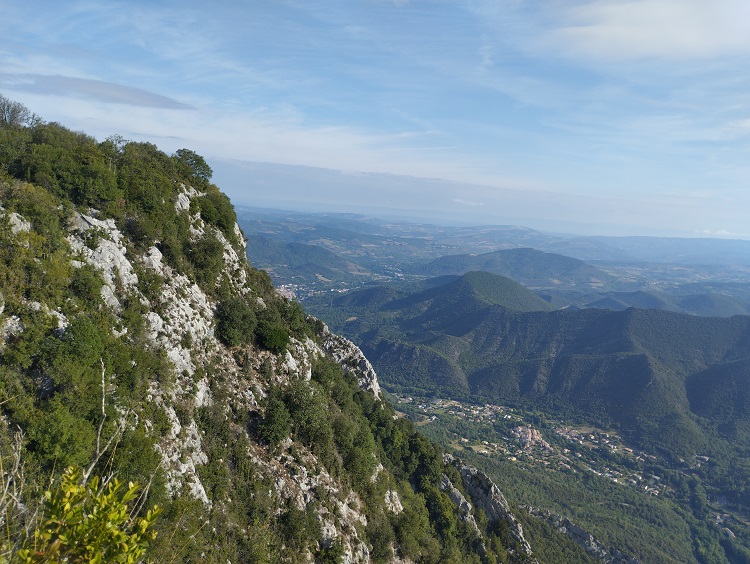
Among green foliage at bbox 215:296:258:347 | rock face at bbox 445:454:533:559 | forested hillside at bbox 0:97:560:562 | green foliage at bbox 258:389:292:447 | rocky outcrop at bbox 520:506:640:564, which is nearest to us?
forested hillside at bbox 0:97:560:562

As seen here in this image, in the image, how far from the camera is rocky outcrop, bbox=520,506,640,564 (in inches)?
2571

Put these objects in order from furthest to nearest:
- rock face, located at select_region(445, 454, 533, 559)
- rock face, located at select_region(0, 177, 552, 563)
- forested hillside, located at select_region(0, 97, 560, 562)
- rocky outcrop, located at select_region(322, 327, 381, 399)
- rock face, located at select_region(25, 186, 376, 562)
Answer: rocky outcrop, located at select_region(322, 327, 381, 399) < rock face, located at select_region(445, 454, 533, 559) < rock face, located at select_region(25, 186, 376, 562) < rock face, located at select_region(0, 177, 552, 563) < forested hillside, located at select_region(0, 97, 560, 562)

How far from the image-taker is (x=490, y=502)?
153 ft

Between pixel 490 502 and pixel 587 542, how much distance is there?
33200 mm

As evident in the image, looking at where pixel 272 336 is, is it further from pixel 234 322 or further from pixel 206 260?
pixel 206 260

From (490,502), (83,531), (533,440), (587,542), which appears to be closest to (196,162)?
(83,531)

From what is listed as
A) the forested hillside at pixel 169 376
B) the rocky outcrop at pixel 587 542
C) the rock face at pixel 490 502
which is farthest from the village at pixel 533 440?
the forested hillside at pixel 169 376

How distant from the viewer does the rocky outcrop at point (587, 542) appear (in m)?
65.3

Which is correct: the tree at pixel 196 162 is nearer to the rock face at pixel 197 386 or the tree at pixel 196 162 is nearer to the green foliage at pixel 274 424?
the rock face at pixel 197 386

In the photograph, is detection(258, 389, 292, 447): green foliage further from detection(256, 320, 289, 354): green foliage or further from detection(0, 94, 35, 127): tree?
detection(0, 94, 35, 127): tree

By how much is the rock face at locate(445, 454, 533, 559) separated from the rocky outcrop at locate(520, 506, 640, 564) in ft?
83.7

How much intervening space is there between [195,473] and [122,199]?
56.1 ft

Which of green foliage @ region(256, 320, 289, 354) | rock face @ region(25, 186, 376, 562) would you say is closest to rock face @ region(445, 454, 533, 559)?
rock face @ region(25, 186, 376, 562)

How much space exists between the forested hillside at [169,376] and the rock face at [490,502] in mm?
10450
